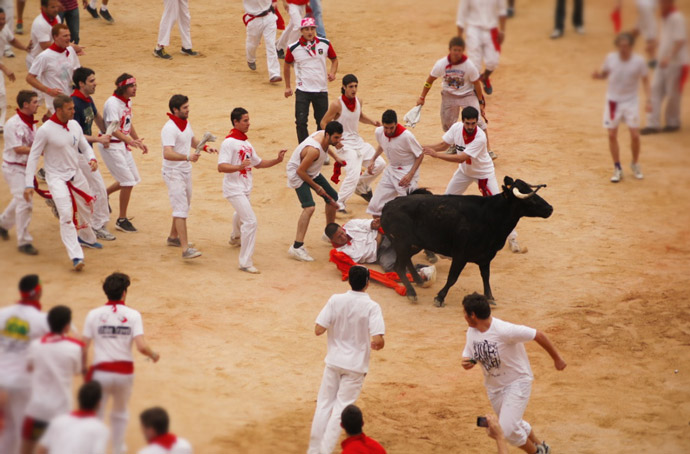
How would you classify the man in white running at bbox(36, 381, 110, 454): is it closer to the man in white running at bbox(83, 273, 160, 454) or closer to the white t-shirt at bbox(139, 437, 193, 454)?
the white t-shirt at bbox(139, 437, 193, 454)

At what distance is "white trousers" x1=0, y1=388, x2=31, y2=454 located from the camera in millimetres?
6551

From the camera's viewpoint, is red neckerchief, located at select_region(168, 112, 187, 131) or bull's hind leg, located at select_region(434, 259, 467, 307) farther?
red neckerchief, located at select_region(168, 112, 187, 131)

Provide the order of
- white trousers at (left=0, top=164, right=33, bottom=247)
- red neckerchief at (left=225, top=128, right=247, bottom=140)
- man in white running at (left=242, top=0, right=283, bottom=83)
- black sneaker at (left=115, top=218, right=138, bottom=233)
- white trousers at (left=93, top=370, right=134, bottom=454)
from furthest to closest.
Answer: man in white running at (left=242, top=0, right=283, bottom=83), black sneaker at (left=115, top=218, right=138, bottom=233), red neckerchief at (left=225, top=128, right=247, bottom=140), white trousers at (left=0, top=164, right=33, bottom=247), white trousers at (left=93, top=370, right=134, bottom=454)

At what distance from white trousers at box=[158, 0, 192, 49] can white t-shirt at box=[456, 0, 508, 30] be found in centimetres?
1016

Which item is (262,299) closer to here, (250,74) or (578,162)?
(578,162)

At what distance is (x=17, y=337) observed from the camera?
22.3ft

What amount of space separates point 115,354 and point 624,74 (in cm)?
504

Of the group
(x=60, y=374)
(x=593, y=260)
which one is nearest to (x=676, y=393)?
(x=593, y=260)

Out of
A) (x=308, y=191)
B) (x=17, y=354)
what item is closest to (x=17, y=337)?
(x=17, y=354)

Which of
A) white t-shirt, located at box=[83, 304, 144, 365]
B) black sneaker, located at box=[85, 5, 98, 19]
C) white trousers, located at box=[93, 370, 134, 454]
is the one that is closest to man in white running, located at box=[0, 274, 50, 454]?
white t-shirt, located at box=[83, 304, 144, 365]

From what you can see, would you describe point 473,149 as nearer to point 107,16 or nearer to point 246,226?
point 246,226

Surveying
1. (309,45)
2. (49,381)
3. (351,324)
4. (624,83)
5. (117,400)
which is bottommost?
(117,400)

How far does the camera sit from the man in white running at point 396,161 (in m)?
12.1

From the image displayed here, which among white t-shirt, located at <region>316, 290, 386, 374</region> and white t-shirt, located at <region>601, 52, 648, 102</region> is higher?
white t-shirt, located at <region>601, 52, 648, 102</region>
